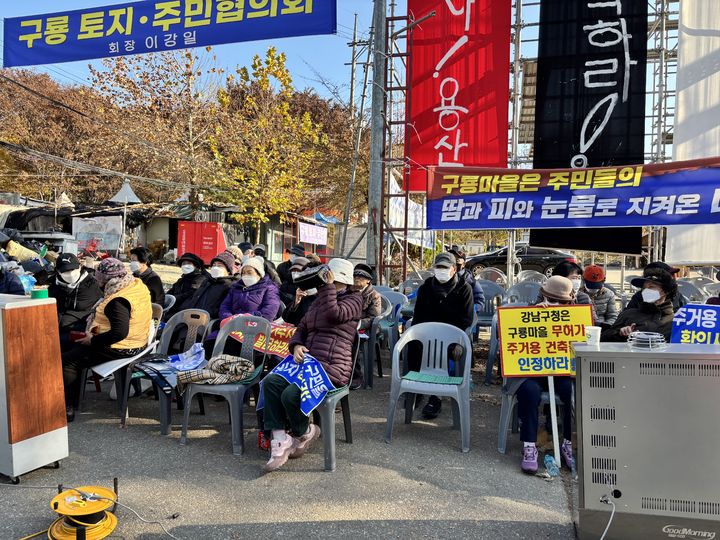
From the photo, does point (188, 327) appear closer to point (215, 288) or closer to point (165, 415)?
point (215, 288)

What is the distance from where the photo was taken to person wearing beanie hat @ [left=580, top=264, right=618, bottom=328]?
550cm

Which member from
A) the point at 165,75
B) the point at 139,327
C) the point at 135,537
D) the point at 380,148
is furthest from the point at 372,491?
the point at 165,75

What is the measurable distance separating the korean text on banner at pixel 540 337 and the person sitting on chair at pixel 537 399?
117 mm

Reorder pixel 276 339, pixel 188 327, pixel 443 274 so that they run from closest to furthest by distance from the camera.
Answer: pixel 276 339 < pixel 443 274 < pixel 188 327

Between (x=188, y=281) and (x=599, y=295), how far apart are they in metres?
4.80

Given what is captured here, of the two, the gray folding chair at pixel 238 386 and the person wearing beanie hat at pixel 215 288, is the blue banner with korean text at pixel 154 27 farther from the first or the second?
the gray folding chair at pixel 238 386

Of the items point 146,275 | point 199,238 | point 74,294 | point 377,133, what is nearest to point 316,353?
point 74,294

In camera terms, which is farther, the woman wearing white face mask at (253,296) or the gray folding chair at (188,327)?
the woman wearing white face mask at (253,296)

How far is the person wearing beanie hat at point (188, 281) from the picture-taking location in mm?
6586

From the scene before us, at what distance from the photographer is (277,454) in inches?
145

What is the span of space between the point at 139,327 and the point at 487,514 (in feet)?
10.9

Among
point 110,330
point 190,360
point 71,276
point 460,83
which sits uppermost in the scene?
point 460,83

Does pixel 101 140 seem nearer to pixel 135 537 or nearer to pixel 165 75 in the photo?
pixel 165 75

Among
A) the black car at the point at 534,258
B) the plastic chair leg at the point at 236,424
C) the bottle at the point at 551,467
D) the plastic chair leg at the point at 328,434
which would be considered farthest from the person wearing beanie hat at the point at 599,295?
the black car at the point at 534,258
